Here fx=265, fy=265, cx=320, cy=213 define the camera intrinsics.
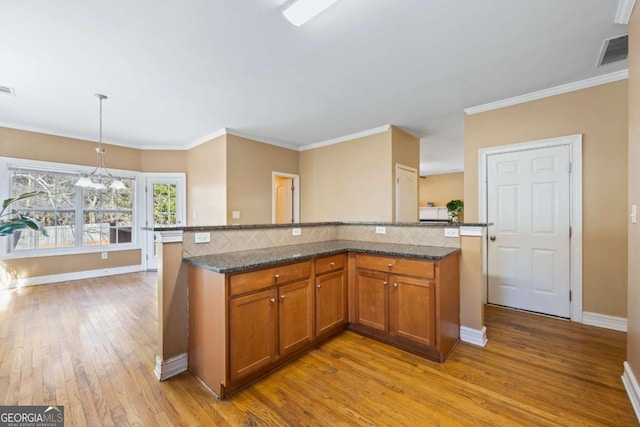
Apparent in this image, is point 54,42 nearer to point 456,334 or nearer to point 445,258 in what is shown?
point 445,258

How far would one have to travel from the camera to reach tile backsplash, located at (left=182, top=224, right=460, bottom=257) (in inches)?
87.0

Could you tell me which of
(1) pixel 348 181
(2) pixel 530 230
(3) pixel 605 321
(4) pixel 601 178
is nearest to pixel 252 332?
(2) pixel 530 230

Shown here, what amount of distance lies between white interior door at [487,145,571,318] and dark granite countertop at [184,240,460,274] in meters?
1.45

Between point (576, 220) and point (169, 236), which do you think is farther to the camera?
point (576, 220)

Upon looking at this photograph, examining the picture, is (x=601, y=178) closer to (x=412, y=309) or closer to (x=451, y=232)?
(x=451, y=232)

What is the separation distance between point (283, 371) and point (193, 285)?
3.17ft

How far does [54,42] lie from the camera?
2.26m

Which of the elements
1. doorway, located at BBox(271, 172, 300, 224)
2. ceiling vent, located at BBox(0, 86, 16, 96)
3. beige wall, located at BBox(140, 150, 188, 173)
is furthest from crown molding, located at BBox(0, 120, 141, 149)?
doorway, located at BBox(271, 172, 300, 224)

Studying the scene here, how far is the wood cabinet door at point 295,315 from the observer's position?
2.10m

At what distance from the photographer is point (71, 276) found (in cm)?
484

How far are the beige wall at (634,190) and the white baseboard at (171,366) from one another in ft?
10.1

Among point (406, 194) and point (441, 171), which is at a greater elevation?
point (441, 171)

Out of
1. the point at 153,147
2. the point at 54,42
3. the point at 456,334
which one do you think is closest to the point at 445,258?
the point at 456,334

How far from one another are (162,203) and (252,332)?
5053 mm
